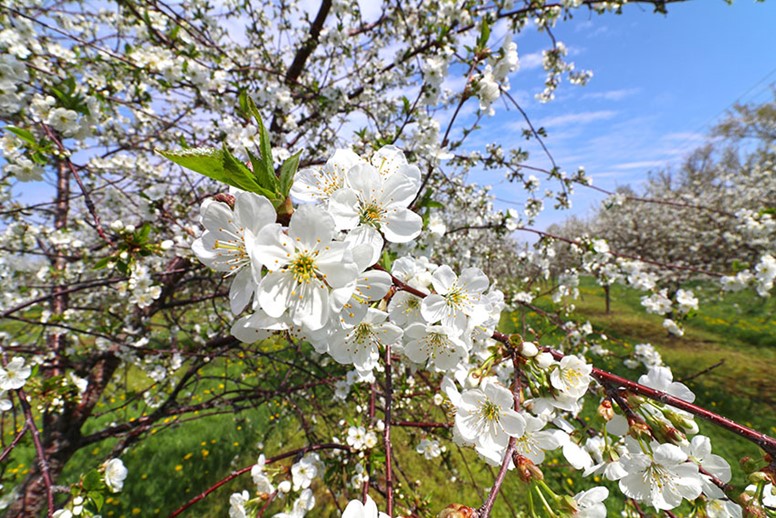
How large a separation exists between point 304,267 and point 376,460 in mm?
1321

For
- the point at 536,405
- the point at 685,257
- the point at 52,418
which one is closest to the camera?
the point at 536,405

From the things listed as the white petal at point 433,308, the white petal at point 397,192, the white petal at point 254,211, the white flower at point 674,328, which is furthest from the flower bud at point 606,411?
the white flower at point 674,328

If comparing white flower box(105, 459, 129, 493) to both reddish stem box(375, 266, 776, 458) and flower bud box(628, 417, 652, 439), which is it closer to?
reddish stem box(375, 266, 776, 458)

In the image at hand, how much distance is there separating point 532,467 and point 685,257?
14392 millimetres

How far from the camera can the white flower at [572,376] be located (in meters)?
0.97

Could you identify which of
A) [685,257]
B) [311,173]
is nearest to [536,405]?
[311,173]

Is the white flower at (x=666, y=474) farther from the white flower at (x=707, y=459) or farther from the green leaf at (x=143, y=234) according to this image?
the green leaf at (x=143, y=234)

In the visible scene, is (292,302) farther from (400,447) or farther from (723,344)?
(723,344)

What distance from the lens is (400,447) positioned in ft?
14.1

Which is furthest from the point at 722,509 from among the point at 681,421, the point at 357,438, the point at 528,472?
the point at 357,438

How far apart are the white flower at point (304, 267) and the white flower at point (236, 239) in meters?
0.04

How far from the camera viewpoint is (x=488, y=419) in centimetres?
106

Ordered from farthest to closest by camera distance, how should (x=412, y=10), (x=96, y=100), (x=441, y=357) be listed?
(x=412, y=10) → (x=96, y=100) → (x=441, y=357)

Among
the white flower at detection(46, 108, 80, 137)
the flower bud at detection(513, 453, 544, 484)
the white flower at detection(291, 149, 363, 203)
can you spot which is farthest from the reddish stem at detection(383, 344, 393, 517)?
the white flower at detection(46, 108, 80, 137)
